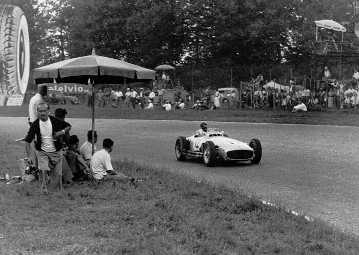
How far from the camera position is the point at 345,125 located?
26750 millimetres

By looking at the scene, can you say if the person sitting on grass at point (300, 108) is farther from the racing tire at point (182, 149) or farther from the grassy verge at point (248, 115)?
the racing tire at point (182, 149)

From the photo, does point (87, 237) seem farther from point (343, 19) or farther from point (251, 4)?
point (343, 19)

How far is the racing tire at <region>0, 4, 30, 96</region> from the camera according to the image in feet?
112

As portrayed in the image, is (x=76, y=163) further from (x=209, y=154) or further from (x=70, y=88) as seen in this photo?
(x=70, y=88)

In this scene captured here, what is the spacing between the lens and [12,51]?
34.1m

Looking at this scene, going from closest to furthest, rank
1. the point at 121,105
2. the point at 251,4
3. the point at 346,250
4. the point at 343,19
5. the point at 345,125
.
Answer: the point at 346,250
the point at 345,125
the point at 121,105
the point at 251,4
the point at 343,19

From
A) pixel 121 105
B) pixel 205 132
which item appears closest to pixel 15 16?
pixel 121 105

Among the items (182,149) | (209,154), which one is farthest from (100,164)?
(182,149)

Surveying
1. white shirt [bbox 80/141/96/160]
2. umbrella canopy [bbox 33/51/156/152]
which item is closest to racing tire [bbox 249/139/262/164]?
umbrella canopy [bbox 33/51/156/152]

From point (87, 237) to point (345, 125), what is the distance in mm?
21723

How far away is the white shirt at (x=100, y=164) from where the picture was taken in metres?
11.0

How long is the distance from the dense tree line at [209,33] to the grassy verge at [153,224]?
140 feet

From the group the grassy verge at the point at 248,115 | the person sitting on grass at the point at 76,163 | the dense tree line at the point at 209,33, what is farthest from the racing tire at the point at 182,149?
the dense tree line at the point at 209,33

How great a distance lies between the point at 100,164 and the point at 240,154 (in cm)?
457
